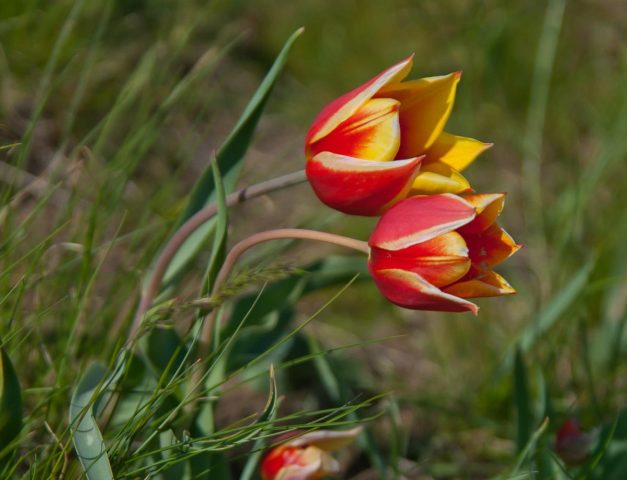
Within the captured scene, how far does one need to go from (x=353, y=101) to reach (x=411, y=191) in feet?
0.41

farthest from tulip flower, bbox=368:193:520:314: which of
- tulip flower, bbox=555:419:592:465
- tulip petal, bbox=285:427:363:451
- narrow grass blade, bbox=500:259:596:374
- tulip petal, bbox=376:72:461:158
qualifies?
narrow grass blade, bbox=500:259:596:374

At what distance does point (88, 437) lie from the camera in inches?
42.9

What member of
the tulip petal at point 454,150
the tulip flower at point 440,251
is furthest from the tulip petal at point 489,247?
the tulip petal at point 454,150

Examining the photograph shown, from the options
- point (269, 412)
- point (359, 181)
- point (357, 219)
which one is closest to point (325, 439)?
point (269, 412)

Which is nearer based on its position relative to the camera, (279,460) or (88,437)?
(88,437)

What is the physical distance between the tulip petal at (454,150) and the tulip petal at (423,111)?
2 centimetres

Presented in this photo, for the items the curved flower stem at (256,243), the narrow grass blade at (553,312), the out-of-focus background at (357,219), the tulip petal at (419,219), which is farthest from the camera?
the narrow grass blade at (553,312)

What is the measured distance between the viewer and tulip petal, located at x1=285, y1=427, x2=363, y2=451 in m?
1.27

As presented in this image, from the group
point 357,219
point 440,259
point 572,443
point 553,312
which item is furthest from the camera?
point 357,219

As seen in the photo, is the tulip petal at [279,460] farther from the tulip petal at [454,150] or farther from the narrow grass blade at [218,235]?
the tulip petal at [454,150]

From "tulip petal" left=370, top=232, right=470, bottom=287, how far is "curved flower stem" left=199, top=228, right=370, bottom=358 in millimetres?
76

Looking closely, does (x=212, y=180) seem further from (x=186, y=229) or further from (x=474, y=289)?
(x=474, y=289)

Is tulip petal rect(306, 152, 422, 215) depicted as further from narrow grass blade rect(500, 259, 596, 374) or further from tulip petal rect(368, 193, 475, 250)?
narrow grass blade rect(500, 259, 596, 374)

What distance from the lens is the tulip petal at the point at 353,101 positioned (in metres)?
1.09
